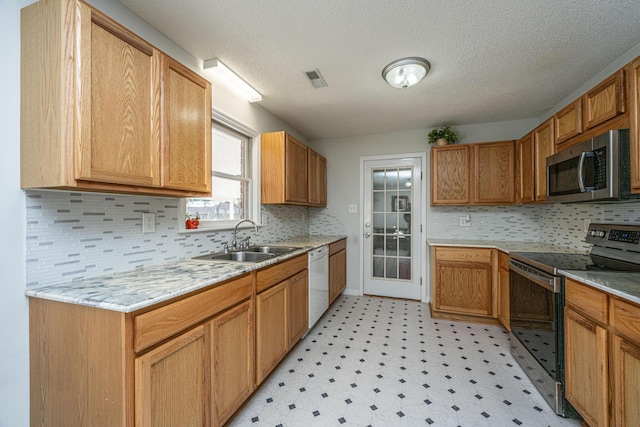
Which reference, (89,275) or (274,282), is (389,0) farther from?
(89,275)

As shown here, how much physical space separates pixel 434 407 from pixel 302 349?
114cm

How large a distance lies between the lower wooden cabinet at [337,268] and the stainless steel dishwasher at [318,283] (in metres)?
0.19

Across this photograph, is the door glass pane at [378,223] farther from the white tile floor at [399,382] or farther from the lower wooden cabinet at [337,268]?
the white tile floor at [399,382]

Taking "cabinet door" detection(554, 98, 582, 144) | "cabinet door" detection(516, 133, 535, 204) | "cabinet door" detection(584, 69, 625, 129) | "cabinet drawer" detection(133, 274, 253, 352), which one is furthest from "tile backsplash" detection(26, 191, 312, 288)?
"cabinet door" detection(516, 133, 535, 204)

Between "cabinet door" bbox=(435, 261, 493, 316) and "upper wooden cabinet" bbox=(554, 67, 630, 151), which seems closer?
"upper wooden cabinet" bbox=(554, 67, 630, 151)

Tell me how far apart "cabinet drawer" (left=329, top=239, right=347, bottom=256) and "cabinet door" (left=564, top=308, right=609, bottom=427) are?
7.16 ft

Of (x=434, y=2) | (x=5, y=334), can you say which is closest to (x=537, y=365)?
(x=434, y=2)

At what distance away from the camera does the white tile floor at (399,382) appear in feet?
5.33

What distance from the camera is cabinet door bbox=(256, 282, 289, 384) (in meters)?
1.78

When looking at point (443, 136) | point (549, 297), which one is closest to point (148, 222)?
point (549, 297)

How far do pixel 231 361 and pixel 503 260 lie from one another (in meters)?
2.71

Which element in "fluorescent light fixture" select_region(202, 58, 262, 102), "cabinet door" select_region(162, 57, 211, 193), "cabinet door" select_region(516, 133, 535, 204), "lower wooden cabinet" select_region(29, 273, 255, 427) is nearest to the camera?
"lower wooden cabinet" select_region(29, 273, 255, 427)

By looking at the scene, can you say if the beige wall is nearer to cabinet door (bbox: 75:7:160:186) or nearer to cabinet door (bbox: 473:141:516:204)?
cabinet door (bbox: 473:141:516:204)

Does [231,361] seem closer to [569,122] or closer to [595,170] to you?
[595,170]
